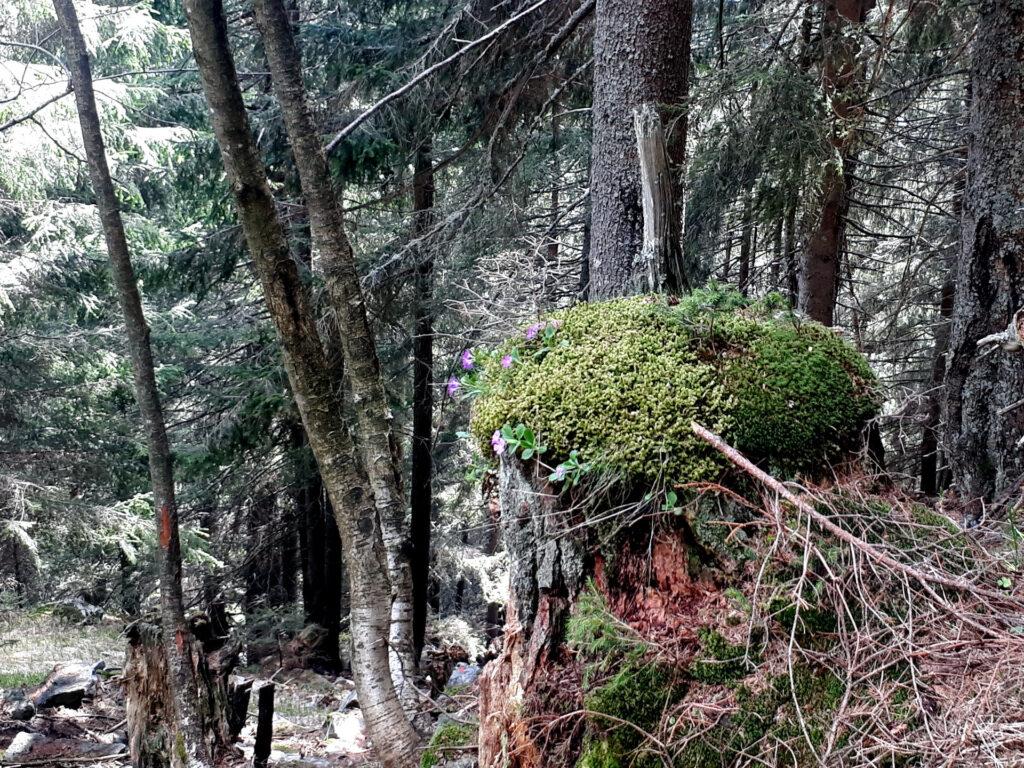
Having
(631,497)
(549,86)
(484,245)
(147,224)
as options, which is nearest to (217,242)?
(147,224)

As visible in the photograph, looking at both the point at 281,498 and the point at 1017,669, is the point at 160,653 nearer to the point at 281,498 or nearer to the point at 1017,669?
the point at 1017,669

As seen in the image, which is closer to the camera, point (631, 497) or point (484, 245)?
point (631, 497)

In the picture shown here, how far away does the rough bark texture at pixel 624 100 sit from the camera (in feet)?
13.8

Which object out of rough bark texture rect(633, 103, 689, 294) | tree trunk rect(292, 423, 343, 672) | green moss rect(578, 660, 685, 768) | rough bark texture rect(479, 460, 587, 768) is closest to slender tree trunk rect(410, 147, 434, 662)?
tree trunk rect(292, 423, 343, 672)

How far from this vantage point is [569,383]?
2.39 m

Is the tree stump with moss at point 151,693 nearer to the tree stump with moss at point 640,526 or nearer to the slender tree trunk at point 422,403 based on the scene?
the tree stump with moss at point 640,526

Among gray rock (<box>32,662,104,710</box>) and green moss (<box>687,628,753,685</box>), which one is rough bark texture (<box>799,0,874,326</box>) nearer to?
green moss (<box>687,628,753,685</box>)

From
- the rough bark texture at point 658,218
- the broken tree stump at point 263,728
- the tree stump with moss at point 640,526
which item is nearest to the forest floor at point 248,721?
the broken tree stump at point 263,728

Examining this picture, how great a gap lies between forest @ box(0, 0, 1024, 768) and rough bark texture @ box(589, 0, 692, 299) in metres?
0.02

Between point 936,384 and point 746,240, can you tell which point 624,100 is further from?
point 936,384

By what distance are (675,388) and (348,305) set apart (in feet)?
6.19

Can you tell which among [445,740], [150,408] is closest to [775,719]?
[445,740]

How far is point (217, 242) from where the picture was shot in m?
9.37

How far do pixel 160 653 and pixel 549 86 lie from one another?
20.9ft
